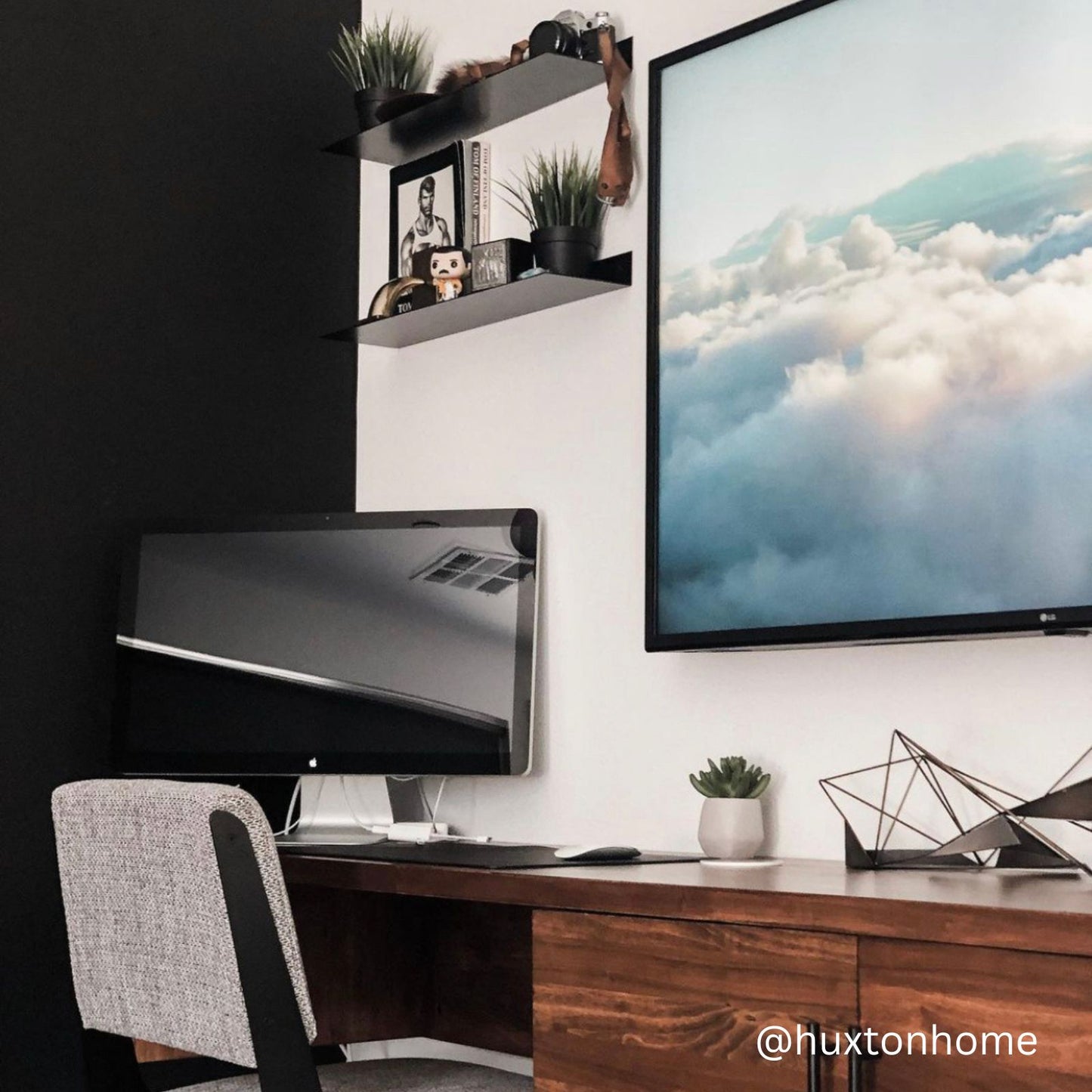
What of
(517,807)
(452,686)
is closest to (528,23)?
(452,686)

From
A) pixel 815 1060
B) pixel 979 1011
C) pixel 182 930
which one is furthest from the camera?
pixel 182 930

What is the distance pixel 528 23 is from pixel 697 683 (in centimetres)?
136

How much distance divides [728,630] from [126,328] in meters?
1.41

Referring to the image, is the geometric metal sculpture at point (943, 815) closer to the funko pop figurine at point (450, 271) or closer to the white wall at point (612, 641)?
the white wall at point (612, 641)

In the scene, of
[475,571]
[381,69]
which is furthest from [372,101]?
[475,571]

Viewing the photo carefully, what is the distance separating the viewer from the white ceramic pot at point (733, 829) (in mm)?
2178

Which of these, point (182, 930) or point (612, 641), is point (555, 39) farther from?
point (182, 930)

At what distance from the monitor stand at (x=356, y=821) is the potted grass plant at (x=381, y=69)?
52.4 inches

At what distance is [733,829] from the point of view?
218cm

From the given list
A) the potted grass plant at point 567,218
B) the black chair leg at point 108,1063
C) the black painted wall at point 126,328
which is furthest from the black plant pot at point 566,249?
the black chair leg at point 108,1063

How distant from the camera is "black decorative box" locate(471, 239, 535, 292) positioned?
2.72 m

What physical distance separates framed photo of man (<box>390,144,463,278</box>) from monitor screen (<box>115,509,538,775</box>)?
1.93 ft

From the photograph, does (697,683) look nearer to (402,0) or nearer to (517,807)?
(517,807)

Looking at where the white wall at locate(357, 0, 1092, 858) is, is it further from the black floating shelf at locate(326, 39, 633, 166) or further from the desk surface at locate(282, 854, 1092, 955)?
the desk surface at locate(282, 854, 1092, 955)
